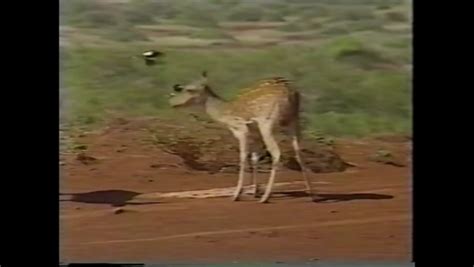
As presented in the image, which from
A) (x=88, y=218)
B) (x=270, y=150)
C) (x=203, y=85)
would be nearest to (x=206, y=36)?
(x=203, y=85)

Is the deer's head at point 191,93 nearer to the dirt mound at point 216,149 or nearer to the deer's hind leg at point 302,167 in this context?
the dirt mound at point 216,149

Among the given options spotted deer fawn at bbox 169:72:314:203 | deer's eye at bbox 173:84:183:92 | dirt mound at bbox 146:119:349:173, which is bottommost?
dirt mound at bbox 146:119:349:173

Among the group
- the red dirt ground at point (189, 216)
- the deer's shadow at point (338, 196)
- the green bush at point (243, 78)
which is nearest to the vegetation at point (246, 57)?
the green bush at point (243, 78)

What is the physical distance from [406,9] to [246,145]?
70 cm

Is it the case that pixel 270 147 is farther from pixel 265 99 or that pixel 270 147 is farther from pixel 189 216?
pixel 189 216

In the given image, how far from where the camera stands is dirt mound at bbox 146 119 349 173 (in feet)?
14.1

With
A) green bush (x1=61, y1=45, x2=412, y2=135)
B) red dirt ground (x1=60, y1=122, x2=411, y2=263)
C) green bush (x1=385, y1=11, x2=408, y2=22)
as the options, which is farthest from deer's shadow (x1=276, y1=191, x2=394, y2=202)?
green bush (x1=385, y1=11, x2=408, y2=22)

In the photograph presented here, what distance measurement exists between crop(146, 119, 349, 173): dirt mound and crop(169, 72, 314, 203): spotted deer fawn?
0.02 metres

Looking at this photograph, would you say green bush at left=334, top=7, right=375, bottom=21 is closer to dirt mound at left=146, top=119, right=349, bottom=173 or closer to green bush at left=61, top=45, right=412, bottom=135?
green bush at left=61, top=45, right=412, bottom=135

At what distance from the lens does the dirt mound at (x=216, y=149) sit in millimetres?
4285

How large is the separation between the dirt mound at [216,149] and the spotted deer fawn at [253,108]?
21 mm

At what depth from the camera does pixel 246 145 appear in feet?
14.1

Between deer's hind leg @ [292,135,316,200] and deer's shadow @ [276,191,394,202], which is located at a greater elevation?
deer's hind leg @ [292,135,316,200]

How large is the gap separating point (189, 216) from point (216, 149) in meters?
0.24
